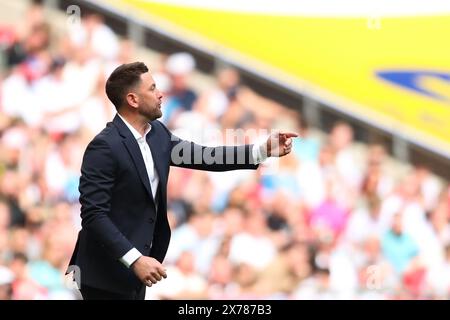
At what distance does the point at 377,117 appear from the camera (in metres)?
9.61

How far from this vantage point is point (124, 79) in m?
4.56

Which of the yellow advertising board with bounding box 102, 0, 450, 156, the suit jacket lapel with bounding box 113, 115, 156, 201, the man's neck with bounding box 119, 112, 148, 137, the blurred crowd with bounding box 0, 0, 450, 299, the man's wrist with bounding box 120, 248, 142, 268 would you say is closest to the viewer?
the man's wrist with bounding box 120, 248, 142, 268

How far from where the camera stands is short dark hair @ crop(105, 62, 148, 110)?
15.0ft

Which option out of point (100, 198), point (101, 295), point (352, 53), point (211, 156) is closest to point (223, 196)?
point (352, 53)

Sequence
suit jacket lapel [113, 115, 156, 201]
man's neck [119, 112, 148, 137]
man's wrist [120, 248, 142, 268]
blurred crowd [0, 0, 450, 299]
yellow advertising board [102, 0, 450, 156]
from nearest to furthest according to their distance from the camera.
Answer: man's wrist [120, 248, 142, 268] < suit jacket lapel [113, 115, 156, 201] < man's neck [119, 112, 148, 137] < blurred crowd [0, 0, 450, 299] < yellow advertising board [102, 0, 450, 156]

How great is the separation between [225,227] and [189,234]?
11.1 inches

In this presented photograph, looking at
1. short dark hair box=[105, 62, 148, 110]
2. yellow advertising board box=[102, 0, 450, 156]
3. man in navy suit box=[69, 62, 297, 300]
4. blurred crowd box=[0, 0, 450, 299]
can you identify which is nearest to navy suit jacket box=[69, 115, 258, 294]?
man in navy suit box=[69, 62, 297, 300]

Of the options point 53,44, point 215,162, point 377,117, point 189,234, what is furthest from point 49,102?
point 215,162

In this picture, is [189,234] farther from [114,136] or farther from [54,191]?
[114,136]

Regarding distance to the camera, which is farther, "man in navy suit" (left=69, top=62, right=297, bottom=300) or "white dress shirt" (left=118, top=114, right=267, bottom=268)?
"white dress shirt" (left=118, top=114, right=267, bottom=268)

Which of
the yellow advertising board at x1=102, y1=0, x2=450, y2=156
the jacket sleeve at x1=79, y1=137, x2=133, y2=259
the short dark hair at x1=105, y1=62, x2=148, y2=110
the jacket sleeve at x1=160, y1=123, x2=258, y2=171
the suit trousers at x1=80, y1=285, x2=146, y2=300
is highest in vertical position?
the yellow advertising board at x1=102, y1=0, x2=450, y2=156

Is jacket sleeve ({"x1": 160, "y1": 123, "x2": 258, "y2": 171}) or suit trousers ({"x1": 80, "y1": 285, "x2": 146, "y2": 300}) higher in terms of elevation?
jacket sleeve ({"x1": 160, "y1": 123, "x2": 258, "y2": 171})

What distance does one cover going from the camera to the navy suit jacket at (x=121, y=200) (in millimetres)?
4375

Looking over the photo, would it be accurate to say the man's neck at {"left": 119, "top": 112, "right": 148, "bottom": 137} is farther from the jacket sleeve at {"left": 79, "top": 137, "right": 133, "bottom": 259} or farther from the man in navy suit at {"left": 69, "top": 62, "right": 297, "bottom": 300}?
the jacket sleeve at {"left": 79, "top": 137, "right": 133, "bottom": 259}
